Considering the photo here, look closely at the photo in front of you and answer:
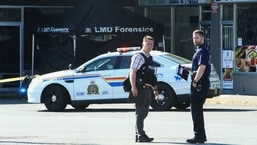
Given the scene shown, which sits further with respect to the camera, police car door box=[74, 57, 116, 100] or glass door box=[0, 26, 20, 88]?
glass door box=[0, 26, 20, 88]

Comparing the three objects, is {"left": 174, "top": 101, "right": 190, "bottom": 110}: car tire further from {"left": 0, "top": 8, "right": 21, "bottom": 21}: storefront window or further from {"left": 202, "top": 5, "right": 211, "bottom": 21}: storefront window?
{"left": 0, "top": 8, "right": 21, "bottom": 21}: storefront window

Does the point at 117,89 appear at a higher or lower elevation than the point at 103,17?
lower

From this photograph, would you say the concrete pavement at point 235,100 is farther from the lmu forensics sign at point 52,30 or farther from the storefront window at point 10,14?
the storefront window at point 10,14

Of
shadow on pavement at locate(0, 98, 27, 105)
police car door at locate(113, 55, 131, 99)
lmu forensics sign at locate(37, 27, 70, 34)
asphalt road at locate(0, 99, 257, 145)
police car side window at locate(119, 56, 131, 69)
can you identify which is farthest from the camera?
lmu forensics sign at locate(37, 27, 70, 34)

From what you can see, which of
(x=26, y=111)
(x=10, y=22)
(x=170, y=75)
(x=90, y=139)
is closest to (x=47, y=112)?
(x=26, y=111)

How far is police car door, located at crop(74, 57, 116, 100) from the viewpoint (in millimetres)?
20250

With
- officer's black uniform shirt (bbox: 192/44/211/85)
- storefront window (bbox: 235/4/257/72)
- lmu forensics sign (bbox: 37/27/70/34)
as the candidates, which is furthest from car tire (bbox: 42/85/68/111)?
officer's black uniform shirt (bbox: 192/44/211/85)

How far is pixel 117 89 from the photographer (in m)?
20.2

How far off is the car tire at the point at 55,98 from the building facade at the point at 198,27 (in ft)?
25.2

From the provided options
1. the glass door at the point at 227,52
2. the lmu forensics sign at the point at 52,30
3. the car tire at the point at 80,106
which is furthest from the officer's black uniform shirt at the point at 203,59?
the glass door at the point at 227,52

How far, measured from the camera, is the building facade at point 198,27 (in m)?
25.6

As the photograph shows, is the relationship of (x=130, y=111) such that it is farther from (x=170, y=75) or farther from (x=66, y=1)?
(x=66, y=1)

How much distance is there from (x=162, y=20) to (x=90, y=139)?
16.1 m

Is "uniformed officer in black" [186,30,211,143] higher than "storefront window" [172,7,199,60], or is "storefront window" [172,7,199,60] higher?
"storefront window" [172,7,199,60]
